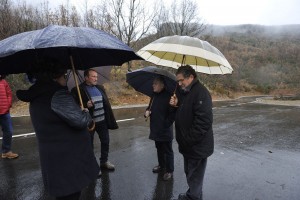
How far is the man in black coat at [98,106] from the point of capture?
15.3ft

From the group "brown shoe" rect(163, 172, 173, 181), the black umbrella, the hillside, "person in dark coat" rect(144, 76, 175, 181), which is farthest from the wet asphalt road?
the hillside

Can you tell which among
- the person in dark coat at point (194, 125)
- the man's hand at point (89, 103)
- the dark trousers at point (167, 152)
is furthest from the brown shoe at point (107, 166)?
the person in dark coat at point (194, 125)

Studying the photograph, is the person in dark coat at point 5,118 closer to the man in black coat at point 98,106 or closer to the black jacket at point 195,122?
the man in black coat at point 98,106

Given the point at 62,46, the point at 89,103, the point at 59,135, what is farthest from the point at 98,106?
the point at 62,46

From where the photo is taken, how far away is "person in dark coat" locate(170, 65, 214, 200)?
3.53 m

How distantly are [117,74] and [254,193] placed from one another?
717 inches

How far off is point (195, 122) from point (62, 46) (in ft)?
6.12

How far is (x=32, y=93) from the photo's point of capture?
2557mm

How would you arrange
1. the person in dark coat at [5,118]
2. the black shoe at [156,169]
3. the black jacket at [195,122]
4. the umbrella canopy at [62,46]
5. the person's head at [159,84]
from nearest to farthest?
the umbrella canopy at [62,46], the black jacket at [195,122], the person's head at [159,84], the black shoe at [156,169], the person in dark coat at [5,118]

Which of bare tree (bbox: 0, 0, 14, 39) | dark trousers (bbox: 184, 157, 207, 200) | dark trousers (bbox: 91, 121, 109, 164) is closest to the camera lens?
dark trousers (bbox: 184, 157, 207, 200)

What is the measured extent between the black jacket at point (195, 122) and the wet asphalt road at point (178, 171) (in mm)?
1075

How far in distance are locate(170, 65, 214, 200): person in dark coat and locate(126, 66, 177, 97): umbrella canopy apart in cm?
92

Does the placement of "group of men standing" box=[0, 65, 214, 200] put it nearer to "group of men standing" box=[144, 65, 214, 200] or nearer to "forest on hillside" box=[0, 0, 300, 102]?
"group of men standing" box=[144, 65, 214, 200]

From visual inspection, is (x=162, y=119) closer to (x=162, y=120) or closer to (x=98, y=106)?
(x=162, y=120)
